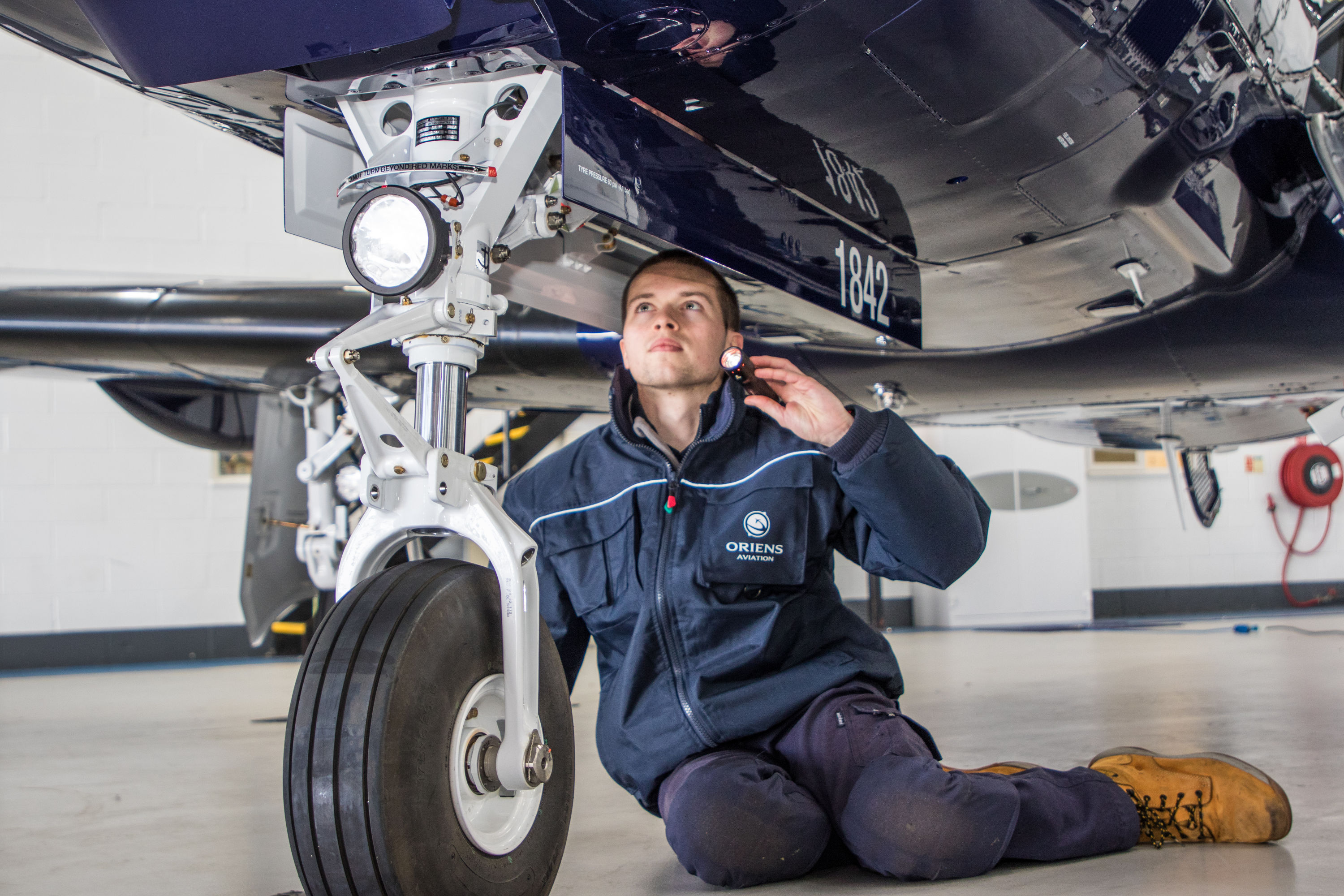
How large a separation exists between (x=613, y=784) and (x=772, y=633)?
3.74 ft

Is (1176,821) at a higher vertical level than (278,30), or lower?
lower

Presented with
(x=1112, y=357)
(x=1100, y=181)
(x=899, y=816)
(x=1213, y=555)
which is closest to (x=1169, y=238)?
(x=1100, y=181)

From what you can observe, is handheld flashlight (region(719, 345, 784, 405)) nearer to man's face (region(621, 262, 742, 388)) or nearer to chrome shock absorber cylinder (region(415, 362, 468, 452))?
man's face (region(621, 262, 742, 388))

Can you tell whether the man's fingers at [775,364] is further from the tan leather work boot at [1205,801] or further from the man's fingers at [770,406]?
the tan leather work boot at [1205,801]

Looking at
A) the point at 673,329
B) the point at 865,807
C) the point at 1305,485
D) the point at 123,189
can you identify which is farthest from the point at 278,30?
the point at 1305,485

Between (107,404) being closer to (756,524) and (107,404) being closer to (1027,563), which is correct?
(756,524)

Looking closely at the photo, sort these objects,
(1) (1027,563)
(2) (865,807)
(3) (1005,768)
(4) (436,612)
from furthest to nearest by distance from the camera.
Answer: (1) (1027,563), (3) (1005,768), (2) (865,807), (4) (436,612)

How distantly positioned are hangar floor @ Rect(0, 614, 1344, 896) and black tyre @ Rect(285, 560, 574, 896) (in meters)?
0.53

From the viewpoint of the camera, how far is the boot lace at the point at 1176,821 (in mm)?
1833

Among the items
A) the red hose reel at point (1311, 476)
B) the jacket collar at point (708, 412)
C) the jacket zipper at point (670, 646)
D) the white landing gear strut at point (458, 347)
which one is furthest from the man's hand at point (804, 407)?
the red hose reel at point (1311, 476)

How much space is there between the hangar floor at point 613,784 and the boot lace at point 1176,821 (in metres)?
0.04

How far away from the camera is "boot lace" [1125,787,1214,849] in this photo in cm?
183

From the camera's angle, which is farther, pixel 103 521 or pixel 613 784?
pixel 103 521

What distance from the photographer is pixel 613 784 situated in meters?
2.70
